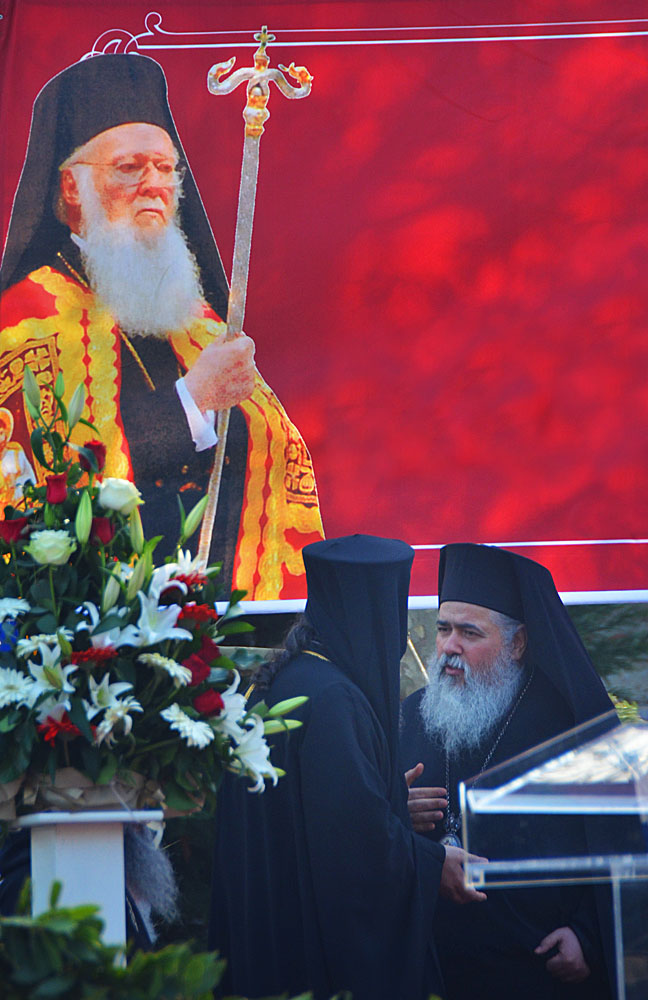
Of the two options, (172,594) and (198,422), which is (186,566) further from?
(198,422)

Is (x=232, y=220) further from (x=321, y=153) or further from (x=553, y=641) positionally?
(x=553, y=641)

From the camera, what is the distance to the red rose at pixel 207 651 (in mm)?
2729

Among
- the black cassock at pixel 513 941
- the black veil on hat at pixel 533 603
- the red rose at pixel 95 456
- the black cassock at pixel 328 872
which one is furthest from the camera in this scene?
the black veil on hat at pixel 533 603

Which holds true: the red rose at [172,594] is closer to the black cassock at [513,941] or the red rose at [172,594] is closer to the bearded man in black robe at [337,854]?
the bearded man in black robe at [337,854]

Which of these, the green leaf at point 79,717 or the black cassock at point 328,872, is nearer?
the green leaf at point 79,717

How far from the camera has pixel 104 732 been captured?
2.48m

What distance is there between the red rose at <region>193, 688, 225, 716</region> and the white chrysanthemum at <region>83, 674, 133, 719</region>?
0.56 feet

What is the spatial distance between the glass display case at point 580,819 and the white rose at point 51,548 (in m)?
1.01

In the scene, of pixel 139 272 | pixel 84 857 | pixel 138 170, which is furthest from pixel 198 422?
pixel 84 857

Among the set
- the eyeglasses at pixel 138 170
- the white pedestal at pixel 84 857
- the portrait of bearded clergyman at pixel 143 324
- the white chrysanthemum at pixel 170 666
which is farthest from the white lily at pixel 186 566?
the eyeglasses at pixel 138 170

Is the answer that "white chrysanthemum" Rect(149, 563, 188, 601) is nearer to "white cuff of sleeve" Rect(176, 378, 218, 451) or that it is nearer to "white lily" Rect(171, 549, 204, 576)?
"white lily" Rect(171, 549, 204, 576)

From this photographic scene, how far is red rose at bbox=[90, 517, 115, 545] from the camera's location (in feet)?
8.87

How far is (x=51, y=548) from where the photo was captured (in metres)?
2.59

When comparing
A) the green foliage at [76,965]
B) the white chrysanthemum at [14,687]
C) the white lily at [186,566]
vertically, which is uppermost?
the white lily at [186,566]
